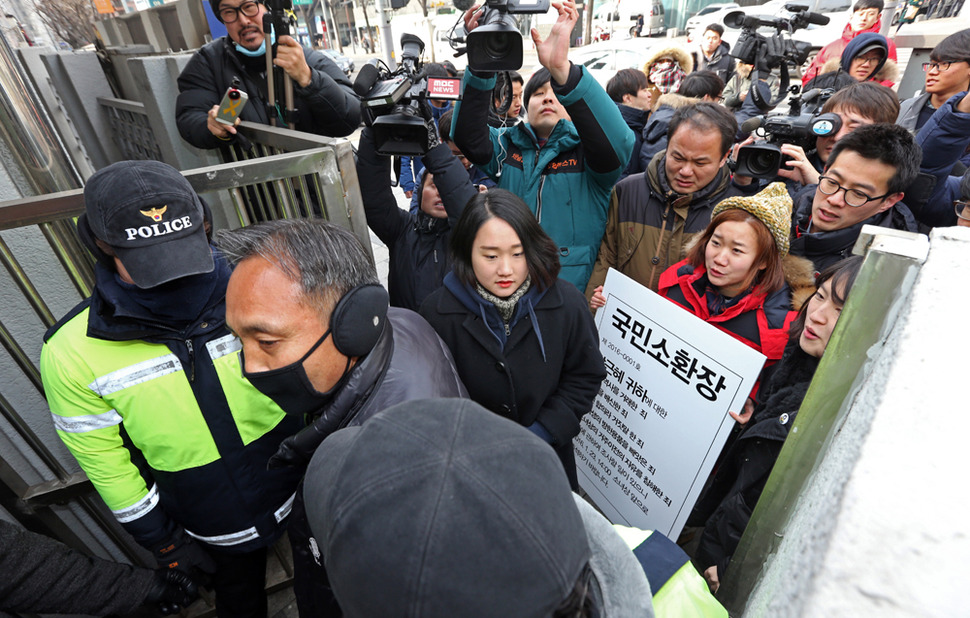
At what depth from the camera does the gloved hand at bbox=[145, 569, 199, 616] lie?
1688 mm

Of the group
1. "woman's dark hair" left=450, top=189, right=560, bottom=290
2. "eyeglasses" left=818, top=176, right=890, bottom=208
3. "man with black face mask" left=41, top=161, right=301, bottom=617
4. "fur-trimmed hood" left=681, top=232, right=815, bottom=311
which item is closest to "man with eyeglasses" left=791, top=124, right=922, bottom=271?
"eyeglasses" left=818, top=176, right=890, bottom=208

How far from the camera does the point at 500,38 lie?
6.70ft

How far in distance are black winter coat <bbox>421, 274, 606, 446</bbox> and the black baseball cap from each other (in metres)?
0.85

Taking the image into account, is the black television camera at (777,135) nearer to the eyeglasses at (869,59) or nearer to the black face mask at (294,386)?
the eyeglasses at (869,59)

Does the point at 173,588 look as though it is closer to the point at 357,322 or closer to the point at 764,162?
the point at 357,322

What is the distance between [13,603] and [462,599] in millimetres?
1646

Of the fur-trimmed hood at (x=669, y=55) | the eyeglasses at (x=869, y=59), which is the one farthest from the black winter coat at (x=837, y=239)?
the fur-trimmed hood at (x=669, y=55)

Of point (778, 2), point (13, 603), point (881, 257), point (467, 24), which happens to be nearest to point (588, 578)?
point (881, 257)

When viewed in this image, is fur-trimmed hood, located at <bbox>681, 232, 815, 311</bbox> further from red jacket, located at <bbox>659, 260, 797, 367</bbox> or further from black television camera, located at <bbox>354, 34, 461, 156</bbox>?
black television camera, located at <bbox>354, 34, 461, 156</bbox>

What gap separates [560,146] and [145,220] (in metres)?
1.88

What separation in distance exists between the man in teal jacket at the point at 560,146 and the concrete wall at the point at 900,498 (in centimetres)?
184

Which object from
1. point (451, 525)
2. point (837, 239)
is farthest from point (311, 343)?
point (837, 239)

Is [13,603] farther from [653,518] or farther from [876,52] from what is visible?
[876,52]

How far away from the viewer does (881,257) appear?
2.26ft
